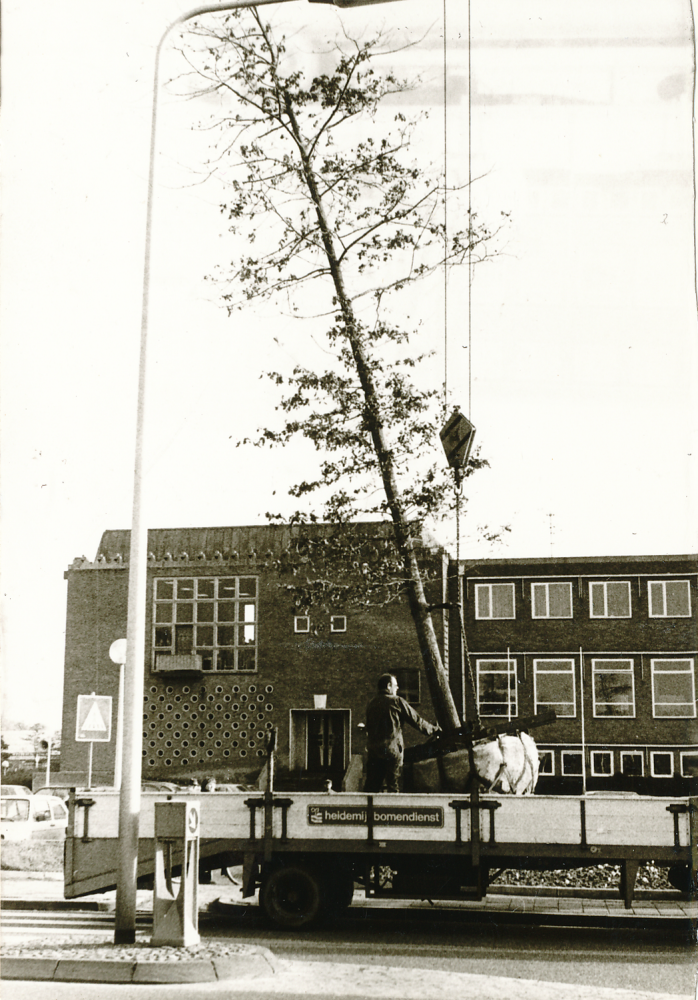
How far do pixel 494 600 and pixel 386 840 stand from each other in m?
2.13

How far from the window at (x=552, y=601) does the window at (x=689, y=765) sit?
54.6 inches

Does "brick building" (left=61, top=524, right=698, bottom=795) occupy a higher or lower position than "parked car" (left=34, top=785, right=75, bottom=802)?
higher

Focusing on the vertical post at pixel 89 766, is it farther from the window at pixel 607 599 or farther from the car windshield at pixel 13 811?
the window at pixel 607 599

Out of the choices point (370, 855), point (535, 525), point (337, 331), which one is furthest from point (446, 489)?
point (370, 855)

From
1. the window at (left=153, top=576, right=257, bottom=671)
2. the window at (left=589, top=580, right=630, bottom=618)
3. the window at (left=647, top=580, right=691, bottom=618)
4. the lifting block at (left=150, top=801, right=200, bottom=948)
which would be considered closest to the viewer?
the lifting block at (left=150, top=801, right=200, bottom=948)

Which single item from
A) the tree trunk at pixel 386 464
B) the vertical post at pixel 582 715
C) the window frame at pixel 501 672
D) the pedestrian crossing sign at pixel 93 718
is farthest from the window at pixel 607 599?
the pedestrian crossing sign at pixel 93 718

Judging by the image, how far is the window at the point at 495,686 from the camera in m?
8.11

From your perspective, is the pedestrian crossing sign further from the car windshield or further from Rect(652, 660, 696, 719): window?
Rect(652, 660, 696, 719): window

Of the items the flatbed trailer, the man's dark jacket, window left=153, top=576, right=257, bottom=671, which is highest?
window left=153, top=576, right=257, bottom=671

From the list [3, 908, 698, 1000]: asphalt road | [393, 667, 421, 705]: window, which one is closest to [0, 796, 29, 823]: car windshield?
[3, 908, 698, 1000]: asphalt road

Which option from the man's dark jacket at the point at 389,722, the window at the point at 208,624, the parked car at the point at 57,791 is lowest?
the parked car at the point at 57,791

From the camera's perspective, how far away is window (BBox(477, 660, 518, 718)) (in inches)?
319

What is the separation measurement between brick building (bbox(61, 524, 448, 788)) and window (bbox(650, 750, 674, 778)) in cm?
183

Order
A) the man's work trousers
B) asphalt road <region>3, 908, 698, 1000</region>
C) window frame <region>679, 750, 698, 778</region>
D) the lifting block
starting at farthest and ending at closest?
the man's work trousers
window frame <region>679, 750, 698, 778</region>
the lifting block
asphalt road <region>3, 908, 698, 1000</region>
